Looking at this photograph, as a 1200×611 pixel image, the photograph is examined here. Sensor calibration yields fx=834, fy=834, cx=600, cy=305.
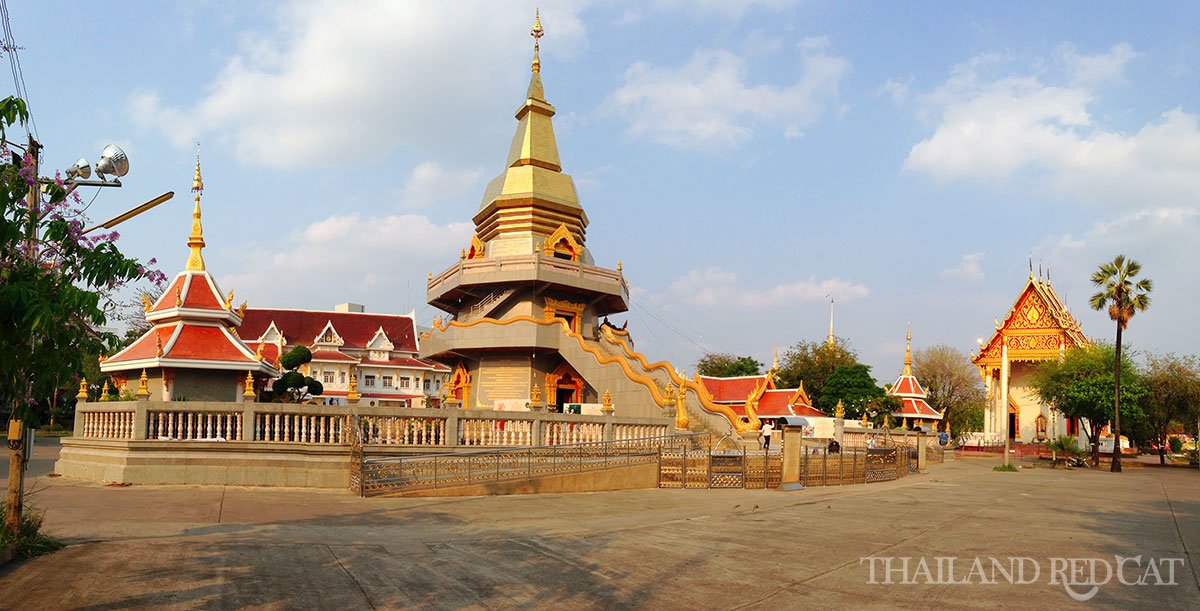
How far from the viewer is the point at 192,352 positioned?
22781mm

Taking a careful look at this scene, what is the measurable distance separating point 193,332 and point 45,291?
681 inches

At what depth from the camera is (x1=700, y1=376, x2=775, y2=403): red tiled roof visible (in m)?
42.3

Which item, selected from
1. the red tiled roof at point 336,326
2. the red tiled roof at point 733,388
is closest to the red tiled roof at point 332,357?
the red tiled roof at point 336,326

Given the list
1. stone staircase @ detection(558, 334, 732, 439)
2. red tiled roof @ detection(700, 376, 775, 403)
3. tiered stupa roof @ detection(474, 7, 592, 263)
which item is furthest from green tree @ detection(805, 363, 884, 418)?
stone staircase @ detection(558, 334, 732, 439)

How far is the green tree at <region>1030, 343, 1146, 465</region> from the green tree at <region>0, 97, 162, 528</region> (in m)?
42.5

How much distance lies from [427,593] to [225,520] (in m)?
6.18

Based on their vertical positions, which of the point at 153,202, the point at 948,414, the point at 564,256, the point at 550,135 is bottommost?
the point at 948,414

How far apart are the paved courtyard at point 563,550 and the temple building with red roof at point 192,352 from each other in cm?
463

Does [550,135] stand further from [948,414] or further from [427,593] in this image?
[948,414]

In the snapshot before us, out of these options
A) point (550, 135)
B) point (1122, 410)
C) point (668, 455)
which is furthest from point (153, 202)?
point (1122, 410)

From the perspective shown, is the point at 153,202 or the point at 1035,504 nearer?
the point at 153,202

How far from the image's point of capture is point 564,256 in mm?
40531

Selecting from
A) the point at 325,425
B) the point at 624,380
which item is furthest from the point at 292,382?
the point at 624,380

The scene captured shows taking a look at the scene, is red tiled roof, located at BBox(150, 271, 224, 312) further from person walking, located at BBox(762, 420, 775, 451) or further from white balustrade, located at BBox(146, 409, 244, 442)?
person walking, located at BBox(762, 420, 775, 451)
